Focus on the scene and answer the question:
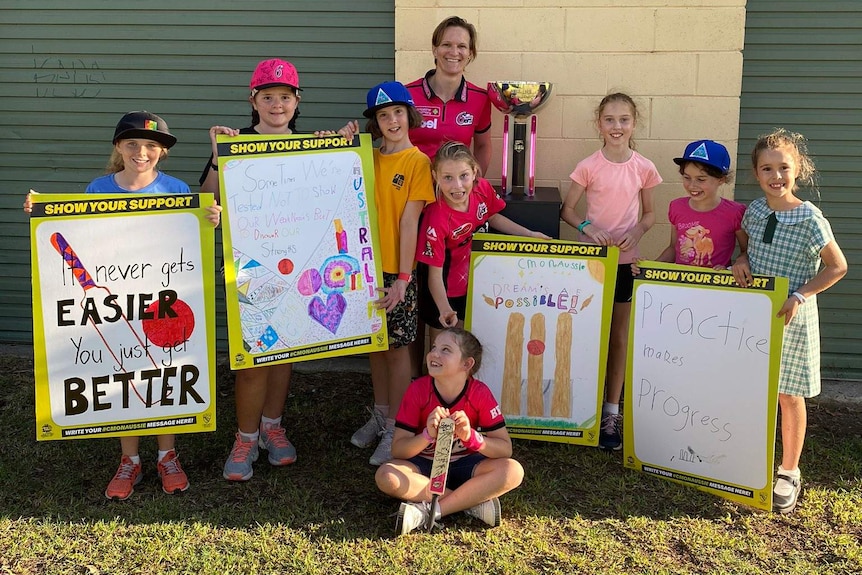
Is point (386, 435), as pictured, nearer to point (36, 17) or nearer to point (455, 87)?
point (455, 87)

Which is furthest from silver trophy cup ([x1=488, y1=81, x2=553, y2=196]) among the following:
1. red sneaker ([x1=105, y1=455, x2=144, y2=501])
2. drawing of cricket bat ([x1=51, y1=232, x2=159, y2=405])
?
red sneaker ([x1=105, y1=455, x2=144, y2=501])

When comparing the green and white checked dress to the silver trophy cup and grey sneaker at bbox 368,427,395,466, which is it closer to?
the silver trophy cup

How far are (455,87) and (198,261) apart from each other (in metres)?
1.59

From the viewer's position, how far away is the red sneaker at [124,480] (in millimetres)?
3490

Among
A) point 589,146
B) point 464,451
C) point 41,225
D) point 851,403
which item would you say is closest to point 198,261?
point 41,225

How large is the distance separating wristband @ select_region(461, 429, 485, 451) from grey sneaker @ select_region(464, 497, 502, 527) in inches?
9.4

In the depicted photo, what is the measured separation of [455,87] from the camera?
4.11 m

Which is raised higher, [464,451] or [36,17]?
[36,17]

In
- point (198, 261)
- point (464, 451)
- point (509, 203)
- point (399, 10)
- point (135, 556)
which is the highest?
point (399, 10)

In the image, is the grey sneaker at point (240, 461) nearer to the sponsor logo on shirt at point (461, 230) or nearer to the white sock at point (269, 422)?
the white sock at point (269, 422)

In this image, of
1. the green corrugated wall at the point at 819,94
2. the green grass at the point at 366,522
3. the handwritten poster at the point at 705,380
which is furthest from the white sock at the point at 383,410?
the green corrugated wall at the point at 819,94

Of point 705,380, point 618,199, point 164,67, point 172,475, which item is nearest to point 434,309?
point 618,199

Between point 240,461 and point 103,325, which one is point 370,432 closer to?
point 240,461

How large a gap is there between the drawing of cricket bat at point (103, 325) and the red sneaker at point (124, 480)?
0.35m
